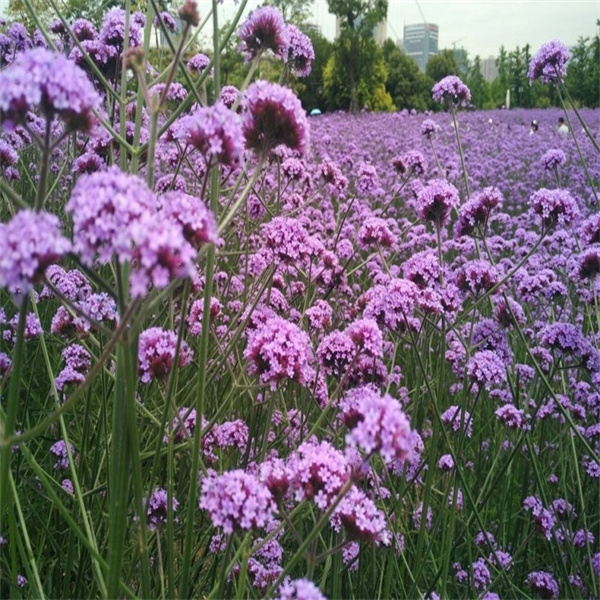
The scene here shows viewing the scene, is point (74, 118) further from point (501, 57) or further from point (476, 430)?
point (501, 57)

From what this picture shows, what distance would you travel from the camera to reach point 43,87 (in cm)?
91

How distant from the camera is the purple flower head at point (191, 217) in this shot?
95 cm

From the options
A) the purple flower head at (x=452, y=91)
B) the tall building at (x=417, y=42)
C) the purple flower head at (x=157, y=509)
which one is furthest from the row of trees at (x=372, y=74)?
the tall building at (x=417, y=42)

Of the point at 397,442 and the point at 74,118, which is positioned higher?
the point at 74,118

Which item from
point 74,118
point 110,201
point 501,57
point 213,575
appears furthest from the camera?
point 501,57

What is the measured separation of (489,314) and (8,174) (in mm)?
2912

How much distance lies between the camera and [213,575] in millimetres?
1828

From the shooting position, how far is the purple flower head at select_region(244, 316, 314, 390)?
1454 millimetres

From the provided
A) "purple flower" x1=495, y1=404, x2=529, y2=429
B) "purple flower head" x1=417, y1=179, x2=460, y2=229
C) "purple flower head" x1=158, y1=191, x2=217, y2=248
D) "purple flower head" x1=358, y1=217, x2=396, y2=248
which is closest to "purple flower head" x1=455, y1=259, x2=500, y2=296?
"purple flower head" x1=417, y1=179, x2=460, y2=229

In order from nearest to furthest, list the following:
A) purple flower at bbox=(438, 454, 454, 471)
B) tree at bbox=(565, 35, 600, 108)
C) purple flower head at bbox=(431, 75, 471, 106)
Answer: purple flower at bbox=(438, 454, 454, 471)
purple flower head at bbox=(431, 75, 471, 106)
tree at bbox=(565, 35, 600, 108)

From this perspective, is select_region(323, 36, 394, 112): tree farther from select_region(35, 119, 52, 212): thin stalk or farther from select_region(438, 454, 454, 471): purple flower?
select_region(35, 119, 52, 212): thin stalk

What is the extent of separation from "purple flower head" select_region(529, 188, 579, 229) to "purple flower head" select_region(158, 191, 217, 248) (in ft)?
5.01

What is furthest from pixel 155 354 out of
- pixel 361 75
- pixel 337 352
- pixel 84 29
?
pixel 361 75

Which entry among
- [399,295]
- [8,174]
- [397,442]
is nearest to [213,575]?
[399,295]
